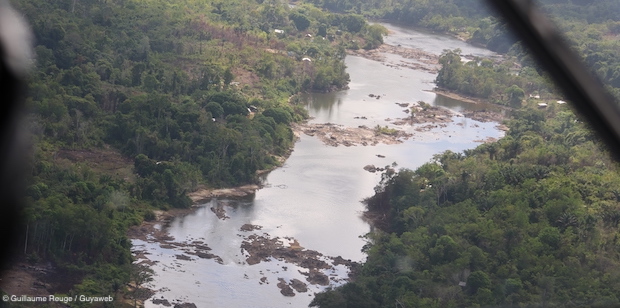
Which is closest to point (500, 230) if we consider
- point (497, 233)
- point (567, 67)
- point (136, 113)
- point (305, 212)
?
point (497, 233)

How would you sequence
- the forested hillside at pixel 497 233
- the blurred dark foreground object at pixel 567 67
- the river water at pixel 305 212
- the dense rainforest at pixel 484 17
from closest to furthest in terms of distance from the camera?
the blurred dark foreground object at pixel 567 67, the forested hillside at pixel 497 233, the river water at pixel 305 212, the dense rainforest at pixel 484 17

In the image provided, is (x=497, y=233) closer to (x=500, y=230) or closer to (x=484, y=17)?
(x=500, y=230)

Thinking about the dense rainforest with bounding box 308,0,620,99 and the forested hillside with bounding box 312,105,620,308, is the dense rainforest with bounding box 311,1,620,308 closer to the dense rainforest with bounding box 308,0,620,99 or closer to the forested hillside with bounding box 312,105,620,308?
the forested hillside with bounding box 312,105,620,308

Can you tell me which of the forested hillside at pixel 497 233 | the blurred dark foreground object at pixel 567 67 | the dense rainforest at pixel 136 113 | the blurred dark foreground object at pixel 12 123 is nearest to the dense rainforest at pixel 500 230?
the forested hillside at pixel 497 233

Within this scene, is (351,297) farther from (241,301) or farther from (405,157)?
(405,157)

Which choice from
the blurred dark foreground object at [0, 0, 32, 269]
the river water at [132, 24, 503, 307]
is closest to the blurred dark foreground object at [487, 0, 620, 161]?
the river water at [132, 24, 503, 307]

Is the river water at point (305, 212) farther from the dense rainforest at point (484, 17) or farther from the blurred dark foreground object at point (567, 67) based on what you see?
the dense rainforest at point (484, 17)
